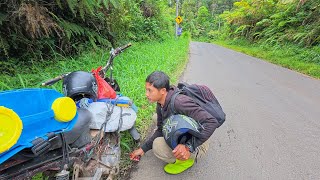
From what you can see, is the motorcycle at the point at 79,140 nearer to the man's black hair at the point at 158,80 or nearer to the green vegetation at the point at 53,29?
the man's black hair at the point at 158,80

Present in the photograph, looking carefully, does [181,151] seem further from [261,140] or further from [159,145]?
[261,140]

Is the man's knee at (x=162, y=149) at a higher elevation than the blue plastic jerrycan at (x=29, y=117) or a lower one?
lower

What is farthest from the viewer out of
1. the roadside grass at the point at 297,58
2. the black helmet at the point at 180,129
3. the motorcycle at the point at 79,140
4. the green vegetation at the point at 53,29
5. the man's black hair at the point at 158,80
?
the roadside grass at the point at 297,58

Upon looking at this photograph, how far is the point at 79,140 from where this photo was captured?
6.40 ft

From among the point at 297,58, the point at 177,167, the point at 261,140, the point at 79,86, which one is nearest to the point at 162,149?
the point at 177,167

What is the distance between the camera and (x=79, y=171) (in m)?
2.09

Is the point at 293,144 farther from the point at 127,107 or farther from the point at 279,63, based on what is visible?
the point at 279,63

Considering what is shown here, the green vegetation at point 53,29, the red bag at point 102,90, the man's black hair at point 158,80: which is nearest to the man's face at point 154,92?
the man's black hair at point 158,80

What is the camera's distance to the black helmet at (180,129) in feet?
7.23

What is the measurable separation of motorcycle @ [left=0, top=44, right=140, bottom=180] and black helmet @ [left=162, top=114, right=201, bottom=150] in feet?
1.33

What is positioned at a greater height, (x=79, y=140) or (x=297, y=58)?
(x=79, y=140)

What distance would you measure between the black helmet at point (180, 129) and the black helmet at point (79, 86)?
0.79m

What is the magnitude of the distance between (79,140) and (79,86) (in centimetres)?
54

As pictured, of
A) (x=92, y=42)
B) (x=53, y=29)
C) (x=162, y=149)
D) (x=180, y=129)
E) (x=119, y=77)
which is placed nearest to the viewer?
(x=180, y=129)
